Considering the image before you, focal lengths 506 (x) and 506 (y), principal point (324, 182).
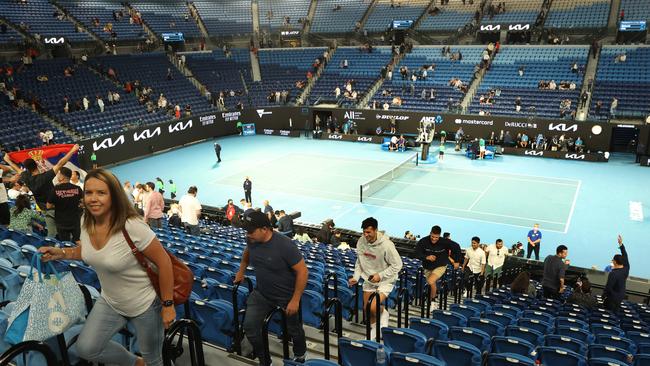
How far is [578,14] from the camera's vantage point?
135 ft

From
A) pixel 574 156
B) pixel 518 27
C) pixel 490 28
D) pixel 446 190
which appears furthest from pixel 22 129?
pixel 518 27

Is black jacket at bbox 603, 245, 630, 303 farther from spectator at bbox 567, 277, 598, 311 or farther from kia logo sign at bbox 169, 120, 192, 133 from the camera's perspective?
kia logo sign at bbox 169, 120, 192, 133

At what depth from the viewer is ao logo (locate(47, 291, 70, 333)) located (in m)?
3.70

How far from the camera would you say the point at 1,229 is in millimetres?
9344

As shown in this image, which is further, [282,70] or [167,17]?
[167,17]

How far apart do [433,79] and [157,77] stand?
2212 cm

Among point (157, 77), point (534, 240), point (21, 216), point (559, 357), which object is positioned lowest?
point (534, 240)

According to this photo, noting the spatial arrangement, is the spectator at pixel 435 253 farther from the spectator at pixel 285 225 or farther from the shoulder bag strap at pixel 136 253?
the spectator at pixel 285 225

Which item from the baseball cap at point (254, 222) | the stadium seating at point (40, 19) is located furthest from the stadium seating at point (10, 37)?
the baseball cap at point (254, 222)

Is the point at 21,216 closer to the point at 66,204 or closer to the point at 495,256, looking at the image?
the point at 66,204

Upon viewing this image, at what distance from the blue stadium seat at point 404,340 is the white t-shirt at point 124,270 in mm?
2971

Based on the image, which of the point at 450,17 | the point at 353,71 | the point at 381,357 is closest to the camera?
the point at 381,357

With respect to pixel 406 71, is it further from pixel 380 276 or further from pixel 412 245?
pixel 380 276

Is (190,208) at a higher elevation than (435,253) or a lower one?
lower
